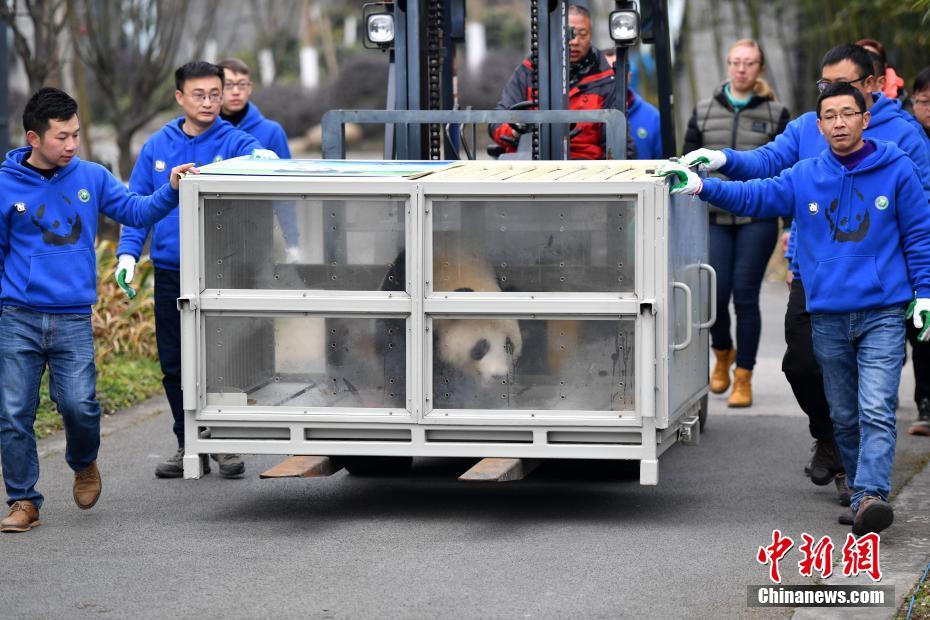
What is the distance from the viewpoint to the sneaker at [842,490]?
24.1 ft

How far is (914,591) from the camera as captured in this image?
5766 mm

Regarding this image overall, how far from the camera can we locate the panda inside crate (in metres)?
6.80

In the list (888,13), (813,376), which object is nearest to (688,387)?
(813,376)

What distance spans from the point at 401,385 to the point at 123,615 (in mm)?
1728

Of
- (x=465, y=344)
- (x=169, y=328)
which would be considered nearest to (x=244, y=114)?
(x=169, y=328)

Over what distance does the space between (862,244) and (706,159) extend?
0.75 meters

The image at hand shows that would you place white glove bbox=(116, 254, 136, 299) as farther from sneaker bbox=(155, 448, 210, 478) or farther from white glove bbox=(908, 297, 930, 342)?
white glove bbox=(908, 297, 930, 342)

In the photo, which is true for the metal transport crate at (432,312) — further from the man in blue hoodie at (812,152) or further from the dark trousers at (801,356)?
the dark trousers at (801,356)

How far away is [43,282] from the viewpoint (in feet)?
22.6

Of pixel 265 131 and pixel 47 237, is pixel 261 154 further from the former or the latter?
pixel 47 237

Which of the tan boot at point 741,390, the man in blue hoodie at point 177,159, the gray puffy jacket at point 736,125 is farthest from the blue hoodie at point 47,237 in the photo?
the tan boot at point 741,390

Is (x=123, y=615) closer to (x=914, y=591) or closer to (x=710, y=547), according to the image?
(x=710, y=547)

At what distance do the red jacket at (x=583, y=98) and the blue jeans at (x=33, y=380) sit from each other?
2907mm

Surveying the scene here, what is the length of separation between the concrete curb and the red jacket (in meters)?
2.51
